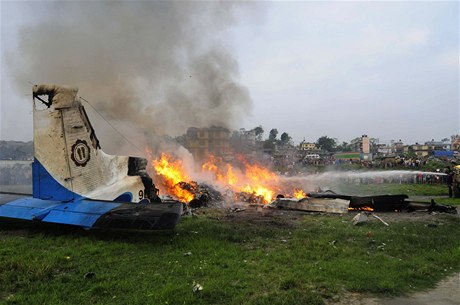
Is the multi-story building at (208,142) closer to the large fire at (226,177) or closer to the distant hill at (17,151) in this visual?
the large fire at (226,177)

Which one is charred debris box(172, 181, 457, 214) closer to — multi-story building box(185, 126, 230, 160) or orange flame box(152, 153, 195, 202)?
orange flame box(152, 153, 195, 202)

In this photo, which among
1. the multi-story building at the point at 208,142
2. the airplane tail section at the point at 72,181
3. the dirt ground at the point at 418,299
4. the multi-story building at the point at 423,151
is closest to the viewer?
the dirt ground at the point at 418,299

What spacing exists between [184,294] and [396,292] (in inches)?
145

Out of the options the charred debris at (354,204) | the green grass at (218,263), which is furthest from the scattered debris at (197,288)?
the charred debris at (354,204)

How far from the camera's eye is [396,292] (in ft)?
18.7

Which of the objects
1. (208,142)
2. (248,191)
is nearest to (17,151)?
(208,142)

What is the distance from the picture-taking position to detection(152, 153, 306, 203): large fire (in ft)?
64.4

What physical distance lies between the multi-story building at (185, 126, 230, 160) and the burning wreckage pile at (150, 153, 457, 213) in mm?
1215

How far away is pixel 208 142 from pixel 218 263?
2154 centimetres

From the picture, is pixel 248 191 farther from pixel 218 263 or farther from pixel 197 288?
pixel 197 288

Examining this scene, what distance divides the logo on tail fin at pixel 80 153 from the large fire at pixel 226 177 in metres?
8.50

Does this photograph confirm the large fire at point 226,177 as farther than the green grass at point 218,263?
Yes

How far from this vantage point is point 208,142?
92.6 ft

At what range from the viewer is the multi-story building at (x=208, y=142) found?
27.8m
